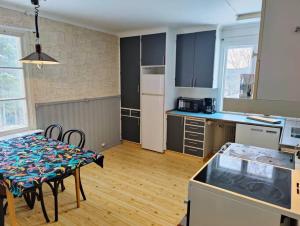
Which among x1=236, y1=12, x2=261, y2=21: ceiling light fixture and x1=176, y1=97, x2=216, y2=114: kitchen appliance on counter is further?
x1=176, y1=97, x2=216, y2=114: kitchen appliance on counter

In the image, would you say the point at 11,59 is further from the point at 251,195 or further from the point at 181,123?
the point at 251,195

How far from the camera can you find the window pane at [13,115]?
289 cm

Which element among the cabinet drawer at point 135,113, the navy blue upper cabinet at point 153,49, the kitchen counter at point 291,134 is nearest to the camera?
the kitchen counter at point 291,134

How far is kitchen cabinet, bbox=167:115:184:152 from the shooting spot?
159 inches

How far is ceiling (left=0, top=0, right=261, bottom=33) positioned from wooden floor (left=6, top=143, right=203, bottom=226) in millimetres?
2539

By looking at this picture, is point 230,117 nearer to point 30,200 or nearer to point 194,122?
point 194,122

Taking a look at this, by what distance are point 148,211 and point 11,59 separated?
111 inches


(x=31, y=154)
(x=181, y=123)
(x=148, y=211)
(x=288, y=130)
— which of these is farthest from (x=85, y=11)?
(x=288, y=130)

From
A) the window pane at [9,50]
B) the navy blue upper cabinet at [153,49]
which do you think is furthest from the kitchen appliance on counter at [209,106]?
the window pane at [9,50]

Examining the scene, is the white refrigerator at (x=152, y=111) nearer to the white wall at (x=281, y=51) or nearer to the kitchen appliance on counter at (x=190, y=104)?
the kitchen appliance on counter at (x=190, y=104)

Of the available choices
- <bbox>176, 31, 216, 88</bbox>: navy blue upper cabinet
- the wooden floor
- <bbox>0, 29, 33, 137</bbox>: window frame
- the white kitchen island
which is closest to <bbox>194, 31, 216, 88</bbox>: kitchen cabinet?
<bbox>176, 31, 216, 88</bbox>: navy blue upper cabinet

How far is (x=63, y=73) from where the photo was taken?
3.53 m

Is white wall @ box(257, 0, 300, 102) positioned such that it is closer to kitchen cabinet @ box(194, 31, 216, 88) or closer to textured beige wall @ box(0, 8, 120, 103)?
kitchen cabinet @ box(194, 31, 216, 88)

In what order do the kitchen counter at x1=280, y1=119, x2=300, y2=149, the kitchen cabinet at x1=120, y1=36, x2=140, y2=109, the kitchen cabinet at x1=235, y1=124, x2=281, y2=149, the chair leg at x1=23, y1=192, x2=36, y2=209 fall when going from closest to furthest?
the kitchen counter at x1=280, y1=119, x2=300, y2=149 < the chair leg at x1=23, y1=192, x2=36, y2=209 < the kitchen cabinet at x1=235, y1=124, x2=281, y2=149 < the kitchen cabinet at x1=120, y1=36, x2=140, y2=109
